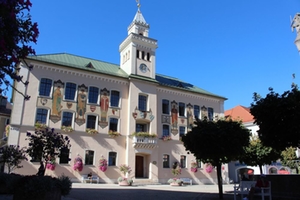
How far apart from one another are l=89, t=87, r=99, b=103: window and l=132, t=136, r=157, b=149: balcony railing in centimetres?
614

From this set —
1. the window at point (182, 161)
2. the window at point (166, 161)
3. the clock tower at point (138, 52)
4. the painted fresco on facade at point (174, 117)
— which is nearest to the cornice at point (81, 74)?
the clock tower at point (138, 52)

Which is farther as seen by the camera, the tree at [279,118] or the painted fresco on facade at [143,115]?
the painted fresco on facade at [143,115]

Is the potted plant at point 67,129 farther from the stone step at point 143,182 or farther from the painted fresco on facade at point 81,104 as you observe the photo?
the stone step at point 143,182

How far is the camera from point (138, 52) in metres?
34.2

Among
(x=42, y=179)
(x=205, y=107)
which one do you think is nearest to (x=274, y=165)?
(x=205, y=107)

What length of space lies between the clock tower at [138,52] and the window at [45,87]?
9782 mm

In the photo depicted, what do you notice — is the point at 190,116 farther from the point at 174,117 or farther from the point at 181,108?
the point at 174,117

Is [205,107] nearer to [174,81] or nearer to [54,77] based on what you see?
[174,81]

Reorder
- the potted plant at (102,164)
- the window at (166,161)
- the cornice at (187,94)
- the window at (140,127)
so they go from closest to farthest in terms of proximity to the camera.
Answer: the potted plant at (102,164) < the window at (140,127) < the window at (166,161) < the cornice at (187,94)

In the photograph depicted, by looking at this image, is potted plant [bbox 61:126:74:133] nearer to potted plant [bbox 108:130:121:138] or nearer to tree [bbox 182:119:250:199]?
potted plant [bbox 108:130:121:138]

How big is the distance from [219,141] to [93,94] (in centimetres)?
1854

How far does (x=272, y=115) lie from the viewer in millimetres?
12547

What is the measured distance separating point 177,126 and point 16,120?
18.8 metres

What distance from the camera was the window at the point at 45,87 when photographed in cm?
2659
